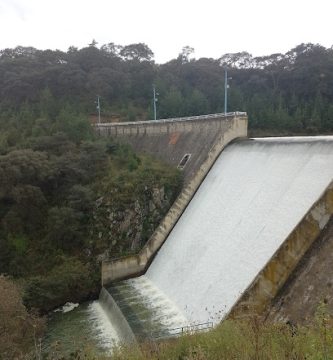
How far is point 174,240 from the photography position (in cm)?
1905

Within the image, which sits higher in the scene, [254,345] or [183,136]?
[254,345]

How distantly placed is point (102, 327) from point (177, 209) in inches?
285

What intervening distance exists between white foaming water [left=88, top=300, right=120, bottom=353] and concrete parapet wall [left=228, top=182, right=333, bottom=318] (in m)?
4.27

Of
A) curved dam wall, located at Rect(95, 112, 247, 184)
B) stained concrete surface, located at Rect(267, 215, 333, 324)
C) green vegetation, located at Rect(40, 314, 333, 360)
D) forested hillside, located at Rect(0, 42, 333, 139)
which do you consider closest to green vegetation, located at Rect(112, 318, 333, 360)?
green vegetation, located at Rect(40, 314, 333, 360)

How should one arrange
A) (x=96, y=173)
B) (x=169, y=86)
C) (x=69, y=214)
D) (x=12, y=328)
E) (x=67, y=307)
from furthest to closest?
(x=169, y=86)
(x=96, y=173)
(x=69, y=214)
(x=67, y=307)
(x=12, y=328)

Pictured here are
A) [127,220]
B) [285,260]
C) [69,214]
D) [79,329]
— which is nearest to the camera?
[285,260]

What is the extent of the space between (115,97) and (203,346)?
4514 centimetres

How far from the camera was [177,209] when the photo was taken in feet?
67.8

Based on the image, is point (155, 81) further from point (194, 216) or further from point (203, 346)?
point (203, 346)

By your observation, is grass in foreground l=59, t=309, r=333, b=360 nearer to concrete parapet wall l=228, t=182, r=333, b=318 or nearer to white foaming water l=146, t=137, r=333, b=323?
concrete parapet wall l=228, t=182, r=333, b=318

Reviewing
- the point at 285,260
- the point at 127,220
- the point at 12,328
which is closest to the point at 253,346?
the point at 285,260

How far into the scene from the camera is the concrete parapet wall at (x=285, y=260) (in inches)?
461

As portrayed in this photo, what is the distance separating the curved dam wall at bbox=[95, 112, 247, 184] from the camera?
75.7ft

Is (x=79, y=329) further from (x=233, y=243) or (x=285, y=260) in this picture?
(x=285, y=260)
